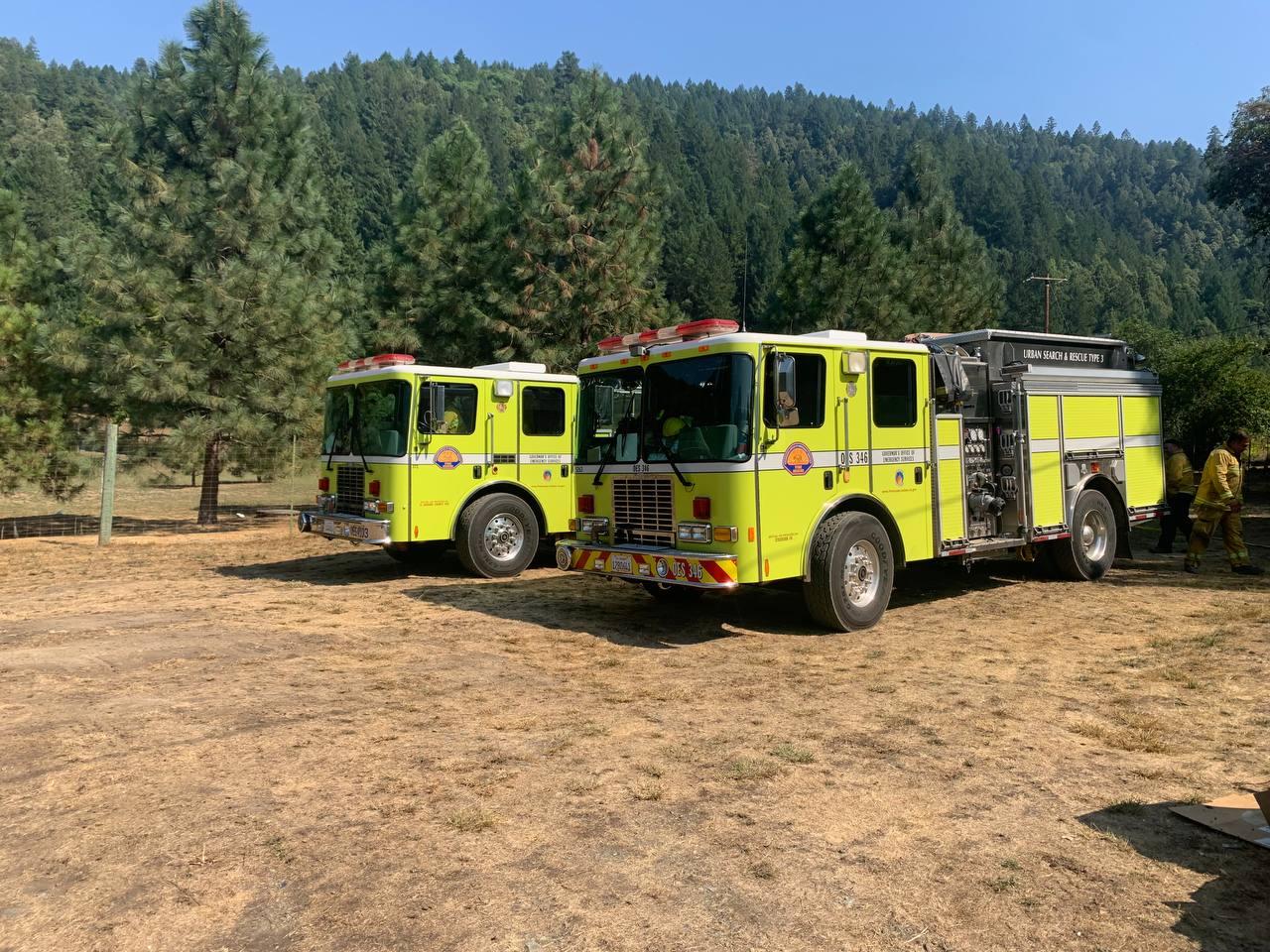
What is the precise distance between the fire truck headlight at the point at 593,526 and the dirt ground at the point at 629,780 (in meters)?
0.88

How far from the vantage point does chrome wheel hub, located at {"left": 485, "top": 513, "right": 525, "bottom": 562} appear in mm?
11516

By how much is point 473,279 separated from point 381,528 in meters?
13.2

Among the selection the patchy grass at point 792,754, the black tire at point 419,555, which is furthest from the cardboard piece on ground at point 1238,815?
the black tire at point 419,555

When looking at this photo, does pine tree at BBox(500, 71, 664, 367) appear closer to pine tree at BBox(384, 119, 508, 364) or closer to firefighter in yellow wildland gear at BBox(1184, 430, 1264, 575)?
pine tree at BBox(384, 119, 508, 364)

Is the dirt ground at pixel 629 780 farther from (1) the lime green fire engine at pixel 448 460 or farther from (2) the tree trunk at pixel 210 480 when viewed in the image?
(2) the tree trunk at pixel 210 480

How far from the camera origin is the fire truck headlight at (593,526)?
8.58 metres

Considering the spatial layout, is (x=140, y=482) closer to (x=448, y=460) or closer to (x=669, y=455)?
(x=448, y=460)

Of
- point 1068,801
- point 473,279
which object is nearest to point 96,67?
point 473,279

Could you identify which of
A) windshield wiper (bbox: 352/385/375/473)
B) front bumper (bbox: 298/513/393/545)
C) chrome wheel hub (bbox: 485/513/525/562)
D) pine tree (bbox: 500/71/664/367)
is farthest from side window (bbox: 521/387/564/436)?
pine tree (bbox: 500/71/664/367)

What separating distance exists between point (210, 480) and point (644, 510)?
12138mm

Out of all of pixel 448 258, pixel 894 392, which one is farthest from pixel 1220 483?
pixel 448 258

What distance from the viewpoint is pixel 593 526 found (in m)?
8.67

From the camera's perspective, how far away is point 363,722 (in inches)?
218

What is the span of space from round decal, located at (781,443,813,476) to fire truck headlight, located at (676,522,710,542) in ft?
2.70
